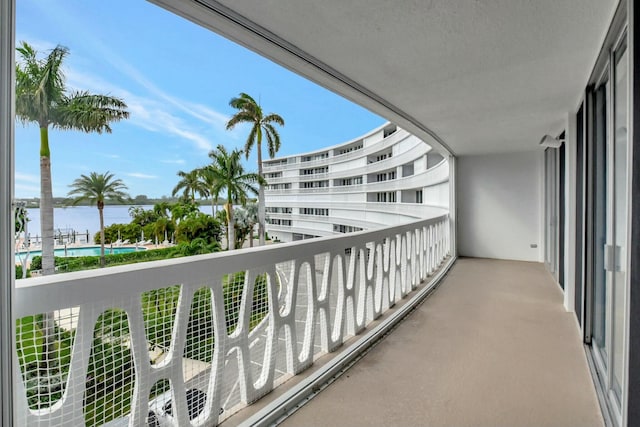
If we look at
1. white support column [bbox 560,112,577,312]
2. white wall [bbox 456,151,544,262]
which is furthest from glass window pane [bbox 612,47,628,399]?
white wall [bbox 456,151,544,262]

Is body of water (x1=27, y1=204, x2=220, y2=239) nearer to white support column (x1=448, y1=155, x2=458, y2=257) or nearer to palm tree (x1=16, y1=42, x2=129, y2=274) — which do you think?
palm tree (x1=16, y1=42, x2=129, y2=274)

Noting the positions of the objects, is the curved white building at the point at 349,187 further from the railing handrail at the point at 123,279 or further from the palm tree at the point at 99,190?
the palm tree at the point at 99,190

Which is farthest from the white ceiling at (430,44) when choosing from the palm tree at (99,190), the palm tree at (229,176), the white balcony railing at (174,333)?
the palm tree at (229,176)

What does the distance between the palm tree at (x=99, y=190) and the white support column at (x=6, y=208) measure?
47 cm

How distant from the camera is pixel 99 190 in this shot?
159cm

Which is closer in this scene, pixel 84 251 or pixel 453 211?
pixel 84 251

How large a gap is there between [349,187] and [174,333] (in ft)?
74.9

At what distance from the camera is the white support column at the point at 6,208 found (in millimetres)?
850

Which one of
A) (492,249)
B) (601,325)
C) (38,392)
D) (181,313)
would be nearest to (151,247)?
(181,313)

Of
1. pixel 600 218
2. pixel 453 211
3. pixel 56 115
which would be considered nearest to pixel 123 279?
pixel 56 115

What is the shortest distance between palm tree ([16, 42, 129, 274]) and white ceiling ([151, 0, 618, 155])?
0.59 metres

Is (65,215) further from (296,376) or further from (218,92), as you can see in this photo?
(218,92)

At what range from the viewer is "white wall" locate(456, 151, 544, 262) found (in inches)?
251

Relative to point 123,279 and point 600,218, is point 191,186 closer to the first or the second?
point 123,279
